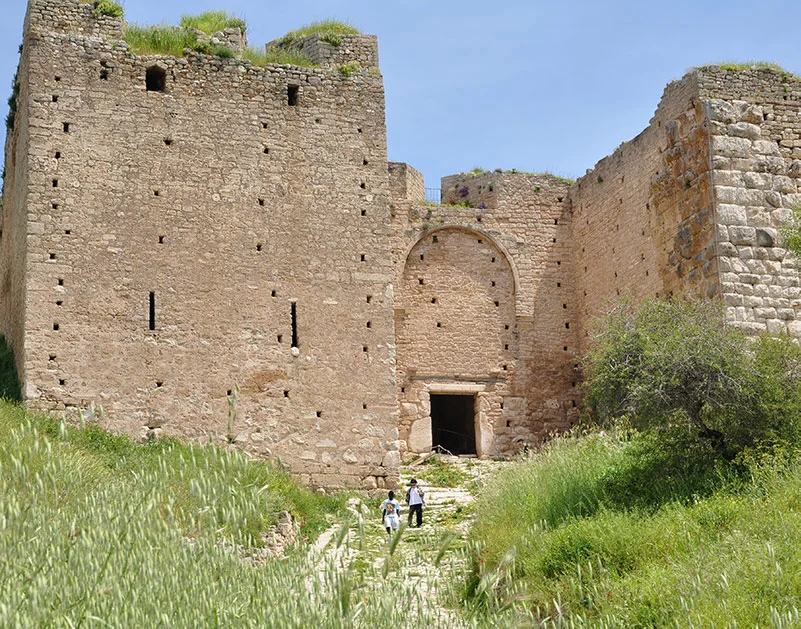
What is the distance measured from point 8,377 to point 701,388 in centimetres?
907

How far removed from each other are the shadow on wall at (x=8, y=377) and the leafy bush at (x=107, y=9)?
4990 millimetres

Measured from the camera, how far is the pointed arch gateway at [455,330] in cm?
1825

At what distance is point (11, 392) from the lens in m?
14.2

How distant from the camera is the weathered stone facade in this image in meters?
14.4

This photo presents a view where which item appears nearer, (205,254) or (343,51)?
(205,254)

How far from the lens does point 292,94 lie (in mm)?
16312

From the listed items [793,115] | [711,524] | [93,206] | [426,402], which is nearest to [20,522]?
[711,524]

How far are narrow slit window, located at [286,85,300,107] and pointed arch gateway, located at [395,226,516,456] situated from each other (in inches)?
150

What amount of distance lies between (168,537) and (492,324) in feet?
41.2

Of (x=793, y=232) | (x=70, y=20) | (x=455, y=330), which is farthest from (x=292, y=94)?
(x=793, y=232)

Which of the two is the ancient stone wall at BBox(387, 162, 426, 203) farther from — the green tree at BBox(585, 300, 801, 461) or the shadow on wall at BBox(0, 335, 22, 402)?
the green tree at BBox(585, 300, 801, 461)

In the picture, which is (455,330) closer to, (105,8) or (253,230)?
(253,230)

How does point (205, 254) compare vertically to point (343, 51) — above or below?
below

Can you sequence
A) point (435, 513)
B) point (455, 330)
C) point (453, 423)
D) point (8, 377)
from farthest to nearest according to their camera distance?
point (453, 423)
point (455, 330)
point (8, 377)
point (435, 513)
